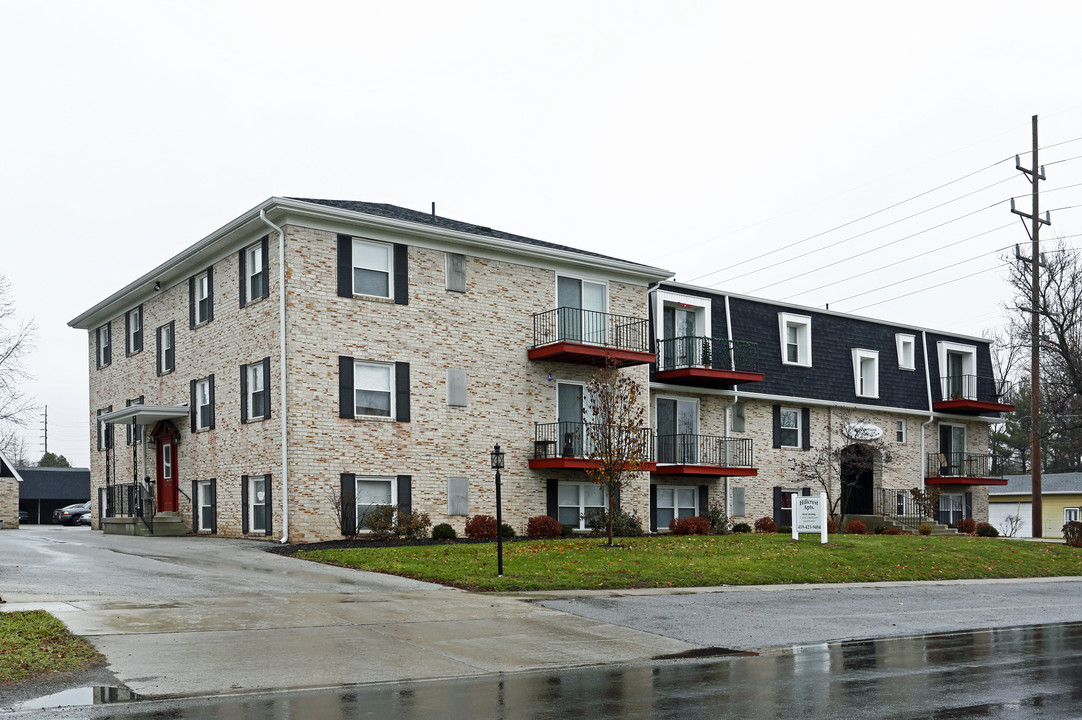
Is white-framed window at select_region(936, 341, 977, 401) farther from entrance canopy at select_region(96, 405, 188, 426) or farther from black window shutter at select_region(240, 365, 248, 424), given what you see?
entrance canopy at select_region(96, 405, 188, 426)

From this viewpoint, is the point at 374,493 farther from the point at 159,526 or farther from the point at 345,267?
the point at 159,526

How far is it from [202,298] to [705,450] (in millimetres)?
16305

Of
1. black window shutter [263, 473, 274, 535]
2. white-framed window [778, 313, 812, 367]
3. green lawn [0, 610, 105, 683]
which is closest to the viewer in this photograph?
green lawn [0, 610, 105, 683]

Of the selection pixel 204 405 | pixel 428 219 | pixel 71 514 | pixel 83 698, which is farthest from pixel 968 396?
pixel 71 514

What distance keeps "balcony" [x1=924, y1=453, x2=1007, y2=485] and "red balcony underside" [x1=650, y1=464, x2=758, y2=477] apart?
10.4 meters

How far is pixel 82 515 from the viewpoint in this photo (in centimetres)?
5181

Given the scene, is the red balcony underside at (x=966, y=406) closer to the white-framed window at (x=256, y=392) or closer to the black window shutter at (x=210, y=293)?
the white-framed window at (x=256, y=392)

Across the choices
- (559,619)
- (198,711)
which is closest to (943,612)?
(559,619)

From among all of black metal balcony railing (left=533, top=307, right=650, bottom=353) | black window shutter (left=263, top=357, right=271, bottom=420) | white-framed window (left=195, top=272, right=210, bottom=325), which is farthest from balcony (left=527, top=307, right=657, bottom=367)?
white-framed window (left=195, top=272, right=210, bottom=325)

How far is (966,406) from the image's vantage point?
40.2 m

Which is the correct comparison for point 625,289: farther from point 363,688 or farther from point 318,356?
point 363,688

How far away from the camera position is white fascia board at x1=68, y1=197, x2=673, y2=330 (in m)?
25.3

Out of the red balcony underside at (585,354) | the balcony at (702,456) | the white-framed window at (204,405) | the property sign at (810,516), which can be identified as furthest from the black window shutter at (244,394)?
the property sign at (810,516)

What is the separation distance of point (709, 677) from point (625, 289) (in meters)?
21.8
